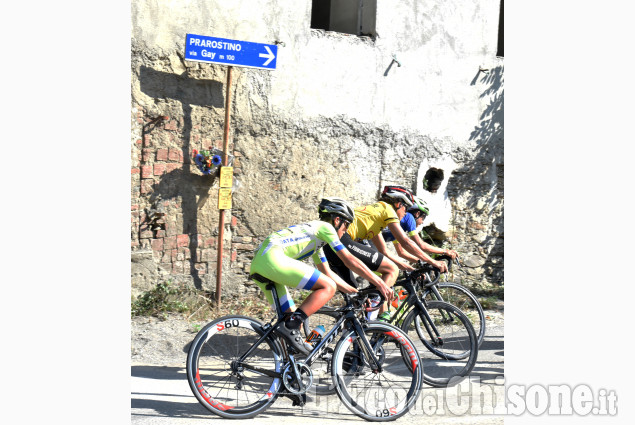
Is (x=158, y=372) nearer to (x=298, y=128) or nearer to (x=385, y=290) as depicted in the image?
(x=385, y=290)

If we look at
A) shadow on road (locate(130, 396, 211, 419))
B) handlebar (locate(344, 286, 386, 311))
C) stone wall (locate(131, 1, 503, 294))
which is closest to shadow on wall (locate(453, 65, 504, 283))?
stone wall (locate(131, 1, 503, 294))

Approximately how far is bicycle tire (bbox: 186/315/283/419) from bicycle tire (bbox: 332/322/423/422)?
494mm

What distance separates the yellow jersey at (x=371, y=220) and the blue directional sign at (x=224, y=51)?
9.40ft

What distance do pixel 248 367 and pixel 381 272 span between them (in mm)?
2009

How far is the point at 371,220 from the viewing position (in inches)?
292

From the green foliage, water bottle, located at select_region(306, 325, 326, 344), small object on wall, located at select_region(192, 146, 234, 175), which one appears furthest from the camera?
small object on wall, located at select_region(192, 146, 234, 175)

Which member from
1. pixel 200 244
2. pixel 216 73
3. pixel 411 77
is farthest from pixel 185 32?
pixel 411 77

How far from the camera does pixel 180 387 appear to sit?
6352 millimetres

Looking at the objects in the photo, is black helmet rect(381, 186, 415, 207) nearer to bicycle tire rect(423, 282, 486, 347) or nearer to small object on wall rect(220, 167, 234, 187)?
bicycle tire rect(423, 282, 486, 347)

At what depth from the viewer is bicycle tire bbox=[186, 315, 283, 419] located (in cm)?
536

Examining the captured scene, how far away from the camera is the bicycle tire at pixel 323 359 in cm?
565

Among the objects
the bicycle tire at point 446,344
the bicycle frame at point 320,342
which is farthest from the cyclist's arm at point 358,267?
the bicycle tire at point 446,344

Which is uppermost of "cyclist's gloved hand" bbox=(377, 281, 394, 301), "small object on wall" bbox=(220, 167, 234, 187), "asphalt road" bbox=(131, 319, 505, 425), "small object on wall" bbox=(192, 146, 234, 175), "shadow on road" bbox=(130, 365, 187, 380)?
"small object on wall" bbox=(192, 146, 234, 175)

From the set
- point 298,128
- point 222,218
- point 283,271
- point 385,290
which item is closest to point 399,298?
point 385,290
